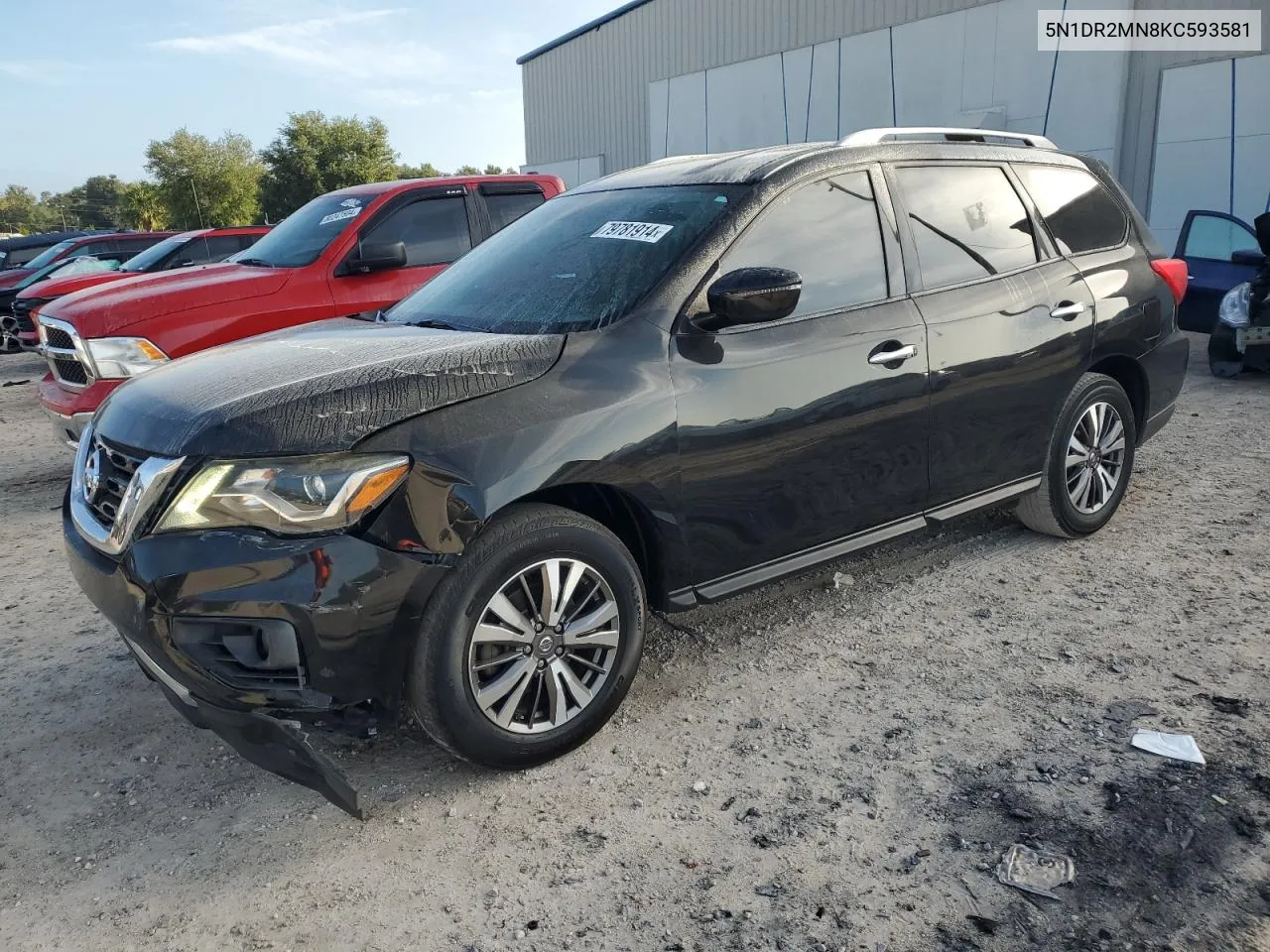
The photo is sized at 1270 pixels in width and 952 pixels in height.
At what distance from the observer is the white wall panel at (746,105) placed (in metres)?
21.5

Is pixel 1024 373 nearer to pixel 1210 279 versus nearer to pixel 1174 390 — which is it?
pixel 1174 390

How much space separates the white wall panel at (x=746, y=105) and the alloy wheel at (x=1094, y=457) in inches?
705

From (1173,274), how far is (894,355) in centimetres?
224

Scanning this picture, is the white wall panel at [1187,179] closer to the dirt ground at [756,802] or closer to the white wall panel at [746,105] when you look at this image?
the white wall panel at [746,105]

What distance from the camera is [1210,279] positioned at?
9133 mm

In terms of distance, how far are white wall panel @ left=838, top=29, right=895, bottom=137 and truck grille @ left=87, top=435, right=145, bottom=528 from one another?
59.5ft

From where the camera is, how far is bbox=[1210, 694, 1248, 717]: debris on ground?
9.98 feet

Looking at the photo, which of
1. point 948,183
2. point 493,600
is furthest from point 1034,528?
point 493,600

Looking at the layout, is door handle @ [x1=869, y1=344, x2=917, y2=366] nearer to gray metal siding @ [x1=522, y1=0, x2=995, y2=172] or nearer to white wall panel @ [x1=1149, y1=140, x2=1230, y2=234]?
white wall panel @ [x1=1149, y1=140, x2=1230, y2=234]

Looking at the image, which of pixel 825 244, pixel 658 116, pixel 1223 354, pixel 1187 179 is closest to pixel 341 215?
pixel 825 244

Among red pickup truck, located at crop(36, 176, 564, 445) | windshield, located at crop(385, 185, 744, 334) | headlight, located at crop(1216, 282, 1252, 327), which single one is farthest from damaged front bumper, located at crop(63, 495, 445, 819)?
headlight, located at crop(1216, 282, 1252, 327)

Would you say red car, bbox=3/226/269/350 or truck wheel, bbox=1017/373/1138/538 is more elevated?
red car, bbox=3/226/269/350

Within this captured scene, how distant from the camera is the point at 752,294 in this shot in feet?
9.77

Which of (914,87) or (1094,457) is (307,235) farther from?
(914,87)
